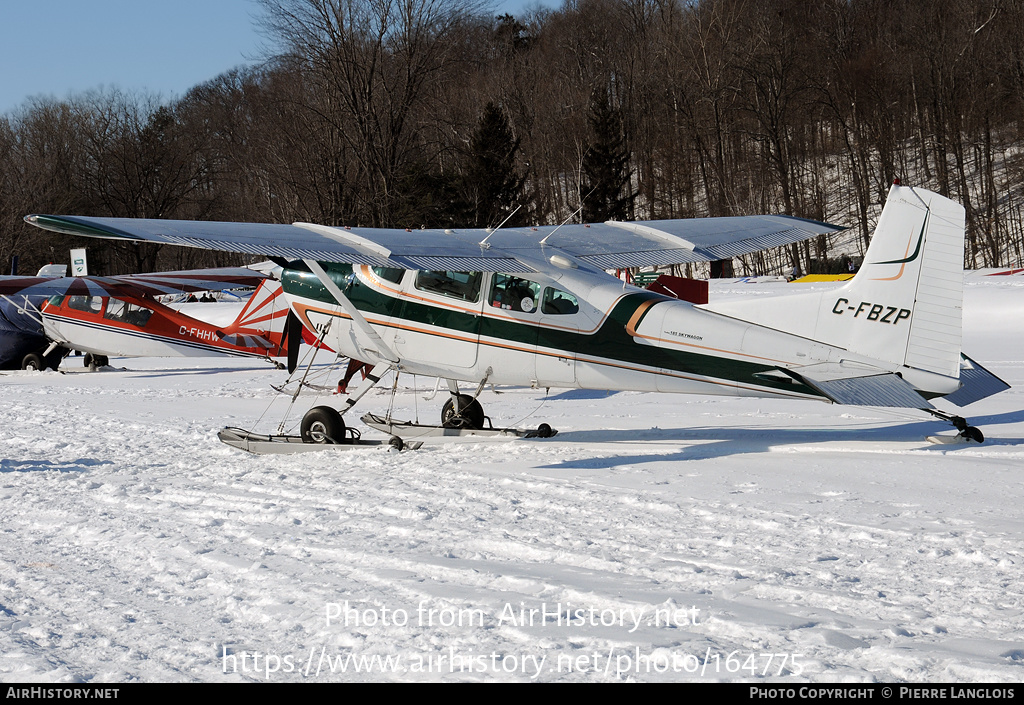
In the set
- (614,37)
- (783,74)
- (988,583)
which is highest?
(614,37)

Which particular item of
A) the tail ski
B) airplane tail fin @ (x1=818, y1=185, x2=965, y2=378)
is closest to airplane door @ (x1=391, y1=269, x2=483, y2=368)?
the tail ski

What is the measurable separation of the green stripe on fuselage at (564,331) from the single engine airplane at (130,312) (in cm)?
853

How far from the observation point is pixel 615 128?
4981cm

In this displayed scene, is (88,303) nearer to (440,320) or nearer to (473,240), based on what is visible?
(440,320)

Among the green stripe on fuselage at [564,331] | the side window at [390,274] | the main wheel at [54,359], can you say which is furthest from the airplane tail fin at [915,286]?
the main wheel at [54,359]

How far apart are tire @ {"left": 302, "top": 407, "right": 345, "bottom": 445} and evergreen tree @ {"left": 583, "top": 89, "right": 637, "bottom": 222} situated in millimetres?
41015

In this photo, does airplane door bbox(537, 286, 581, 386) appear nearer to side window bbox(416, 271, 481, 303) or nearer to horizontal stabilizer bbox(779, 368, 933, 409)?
side window bbox(416, 271, 481, 303)

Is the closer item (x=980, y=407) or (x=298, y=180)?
(x=980, y=407)

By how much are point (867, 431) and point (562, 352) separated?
3202mm

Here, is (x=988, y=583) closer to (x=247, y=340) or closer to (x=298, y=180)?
(x=247, y=340)

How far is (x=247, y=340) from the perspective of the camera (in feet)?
56.0

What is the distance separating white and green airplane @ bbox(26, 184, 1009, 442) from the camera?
7113 mm

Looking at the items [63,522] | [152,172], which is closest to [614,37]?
[152,172]

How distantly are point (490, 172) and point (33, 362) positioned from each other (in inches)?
1151
